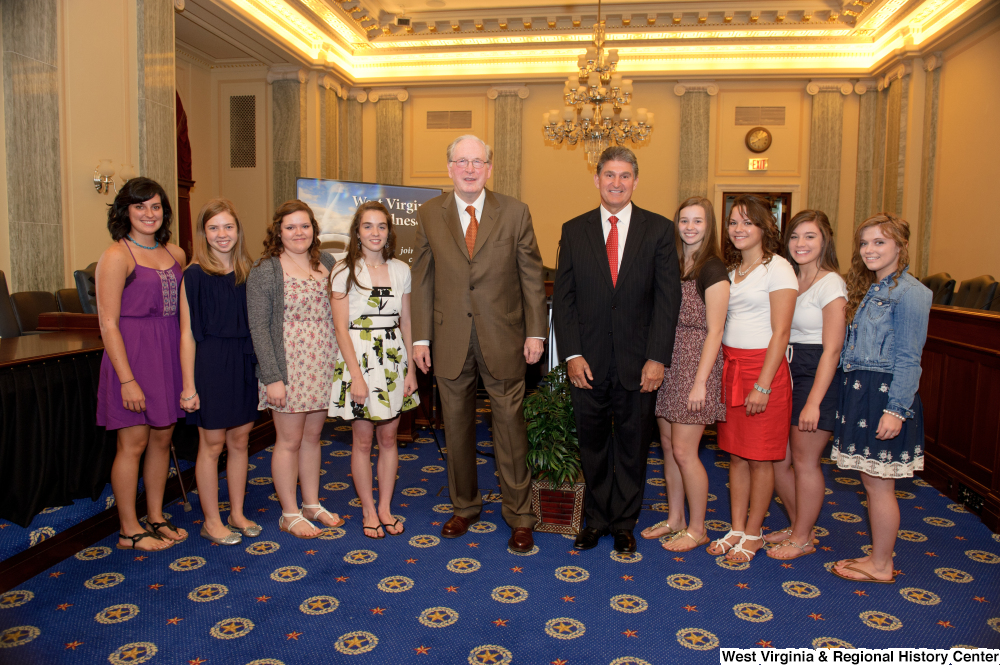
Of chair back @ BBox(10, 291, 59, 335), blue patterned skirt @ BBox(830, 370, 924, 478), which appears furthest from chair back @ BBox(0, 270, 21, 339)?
blue patterned skirt @ BBox(830, 370, 924, 478)

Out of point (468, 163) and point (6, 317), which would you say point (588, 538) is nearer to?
point (468, 163)

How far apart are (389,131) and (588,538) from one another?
9.09 metres

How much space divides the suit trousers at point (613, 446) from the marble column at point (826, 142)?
27.4ft

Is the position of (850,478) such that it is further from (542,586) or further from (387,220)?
(387,220)

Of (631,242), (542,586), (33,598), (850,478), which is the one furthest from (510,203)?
(850,478)

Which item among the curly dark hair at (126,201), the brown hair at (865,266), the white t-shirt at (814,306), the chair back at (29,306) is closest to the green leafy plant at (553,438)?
the white t-shirt at (814,306)

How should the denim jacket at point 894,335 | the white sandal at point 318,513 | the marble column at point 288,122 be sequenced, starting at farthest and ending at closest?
the marble column at point 288,122
the white sandal at point 318,513
the denim jacket at point 894,335

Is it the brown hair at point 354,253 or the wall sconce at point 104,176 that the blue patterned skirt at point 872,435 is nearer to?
the brown hair at point 354,253

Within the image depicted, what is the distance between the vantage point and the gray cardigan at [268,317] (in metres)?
2.87

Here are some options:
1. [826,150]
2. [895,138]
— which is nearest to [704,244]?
[895,138]

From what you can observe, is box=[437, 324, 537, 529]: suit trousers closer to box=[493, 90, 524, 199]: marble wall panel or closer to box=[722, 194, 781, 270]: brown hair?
box=[722, 194, 781, 270]: brown hair

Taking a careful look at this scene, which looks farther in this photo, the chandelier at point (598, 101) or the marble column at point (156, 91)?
the chandelier at point (598, 101)

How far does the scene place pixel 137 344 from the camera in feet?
9.30

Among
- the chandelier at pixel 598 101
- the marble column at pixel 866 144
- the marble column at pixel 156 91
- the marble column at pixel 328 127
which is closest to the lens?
the marble column at pixel 156 91
